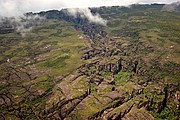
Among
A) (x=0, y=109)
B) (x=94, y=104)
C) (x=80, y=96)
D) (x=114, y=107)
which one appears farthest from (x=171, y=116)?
(x=0, y=109)

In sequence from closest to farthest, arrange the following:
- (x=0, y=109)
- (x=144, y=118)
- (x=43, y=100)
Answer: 1. (x=144, y=118)
2. (x=0, y=109)
3. (x=43, y=100)

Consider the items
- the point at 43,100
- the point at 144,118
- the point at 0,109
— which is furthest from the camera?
the point at 43,100

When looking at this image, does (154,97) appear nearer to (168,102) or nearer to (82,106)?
(168,102)

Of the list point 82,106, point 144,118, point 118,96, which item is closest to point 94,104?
point 82,106

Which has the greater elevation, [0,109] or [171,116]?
[0,109]

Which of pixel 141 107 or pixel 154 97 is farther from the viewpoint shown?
pixel 154 97

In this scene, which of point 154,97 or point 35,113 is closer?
point 35,113

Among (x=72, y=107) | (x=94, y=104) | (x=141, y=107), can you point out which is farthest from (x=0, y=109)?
(x=141, y=107)

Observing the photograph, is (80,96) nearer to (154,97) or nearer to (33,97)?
(33,97)
